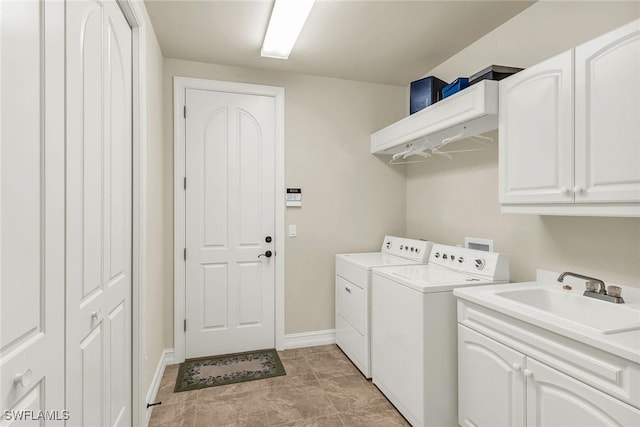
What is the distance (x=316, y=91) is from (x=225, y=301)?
2.18 metres

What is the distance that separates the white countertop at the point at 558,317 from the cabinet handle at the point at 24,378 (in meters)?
1.73

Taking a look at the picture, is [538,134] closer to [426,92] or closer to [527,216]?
[527,216]

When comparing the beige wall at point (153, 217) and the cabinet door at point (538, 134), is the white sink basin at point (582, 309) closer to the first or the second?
the cabinet door at point (538, 134)

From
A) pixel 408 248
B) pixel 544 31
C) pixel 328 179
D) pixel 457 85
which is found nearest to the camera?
pixel 544 31

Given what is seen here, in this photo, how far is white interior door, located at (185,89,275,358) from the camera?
292cm

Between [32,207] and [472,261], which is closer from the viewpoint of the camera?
[32,207]

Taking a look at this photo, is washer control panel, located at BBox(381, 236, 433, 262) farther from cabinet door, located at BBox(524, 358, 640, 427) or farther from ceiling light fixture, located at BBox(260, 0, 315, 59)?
ceiling light fixture, located at BBox(260, 0, 315, 59)

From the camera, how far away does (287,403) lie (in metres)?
2.28

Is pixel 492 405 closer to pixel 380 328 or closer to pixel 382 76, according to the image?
pixel 380 328

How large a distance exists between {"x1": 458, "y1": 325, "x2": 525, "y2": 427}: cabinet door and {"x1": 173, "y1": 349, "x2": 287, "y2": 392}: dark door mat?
143 centimetres

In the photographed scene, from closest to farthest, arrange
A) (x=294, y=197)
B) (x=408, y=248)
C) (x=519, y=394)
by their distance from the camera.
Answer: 1. (x=519, y=394)
2. (x=408, y=248)
3. (x=294, y=197)

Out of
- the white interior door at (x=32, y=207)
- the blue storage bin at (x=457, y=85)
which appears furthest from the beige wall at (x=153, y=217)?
the blue storage bin at (x=457, y=85)

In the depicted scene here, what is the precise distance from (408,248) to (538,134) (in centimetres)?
147

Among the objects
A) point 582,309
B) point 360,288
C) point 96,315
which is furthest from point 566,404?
point 96,315
